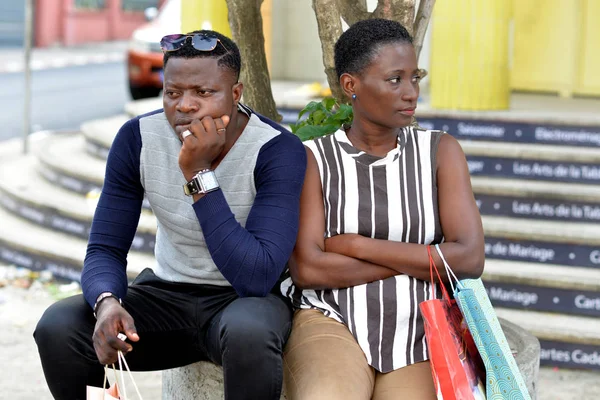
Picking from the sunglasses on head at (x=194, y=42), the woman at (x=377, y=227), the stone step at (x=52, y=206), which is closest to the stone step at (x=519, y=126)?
the stone step at (x=52, y=206)

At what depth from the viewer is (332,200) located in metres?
3.13

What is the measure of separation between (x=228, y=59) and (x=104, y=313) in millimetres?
909

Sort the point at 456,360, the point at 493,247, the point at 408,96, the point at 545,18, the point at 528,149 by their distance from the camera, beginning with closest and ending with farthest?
the point at 456,360, the point at 408,96, the point at 493,247, the point at 528,149, the point at 545,18

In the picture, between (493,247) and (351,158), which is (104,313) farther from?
(493,247)

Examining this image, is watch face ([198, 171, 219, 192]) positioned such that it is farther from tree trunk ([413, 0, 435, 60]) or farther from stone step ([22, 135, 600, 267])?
stone step ([22, 135, 600, 267])

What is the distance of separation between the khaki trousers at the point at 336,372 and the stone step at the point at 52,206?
11.4ft

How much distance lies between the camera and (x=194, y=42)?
3051 mm

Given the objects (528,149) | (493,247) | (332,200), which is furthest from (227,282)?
(528,149)

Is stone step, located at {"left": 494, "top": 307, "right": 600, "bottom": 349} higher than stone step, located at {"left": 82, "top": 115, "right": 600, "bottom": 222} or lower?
lower

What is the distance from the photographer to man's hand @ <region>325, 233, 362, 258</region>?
9.92 feet

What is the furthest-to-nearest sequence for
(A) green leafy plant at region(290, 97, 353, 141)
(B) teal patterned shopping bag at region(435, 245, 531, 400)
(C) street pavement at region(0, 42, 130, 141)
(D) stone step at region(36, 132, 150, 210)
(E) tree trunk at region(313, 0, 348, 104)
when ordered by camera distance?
(C) street pavement at region(0, 42, 130, 141), (D) stone step at region(36, 132, 150, 210), (E) tree trunk at region(313, 0, 348, 104), (A) green leafy plant at region(290, 97, 353, 141), (B) teal patterned shopping bag at region(435, 245, 531, 400)

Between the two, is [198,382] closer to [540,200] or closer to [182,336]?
[182,336]

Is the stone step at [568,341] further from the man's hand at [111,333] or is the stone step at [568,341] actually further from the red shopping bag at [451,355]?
the man's hand at [111,333]

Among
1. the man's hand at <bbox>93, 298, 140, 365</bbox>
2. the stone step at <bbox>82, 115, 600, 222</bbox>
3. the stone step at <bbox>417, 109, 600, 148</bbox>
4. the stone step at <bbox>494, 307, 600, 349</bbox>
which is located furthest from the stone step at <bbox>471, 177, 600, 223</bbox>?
the man's hand at <bbox>93, 298, 140, 365</bbox>
